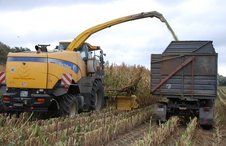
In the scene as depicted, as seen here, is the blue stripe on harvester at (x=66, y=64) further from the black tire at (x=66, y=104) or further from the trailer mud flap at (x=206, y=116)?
the trailer mud flap at (x=206, y=116)

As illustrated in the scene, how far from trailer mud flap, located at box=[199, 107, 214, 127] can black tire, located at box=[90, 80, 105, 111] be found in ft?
11.5

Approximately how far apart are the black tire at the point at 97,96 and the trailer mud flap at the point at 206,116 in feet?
11.5

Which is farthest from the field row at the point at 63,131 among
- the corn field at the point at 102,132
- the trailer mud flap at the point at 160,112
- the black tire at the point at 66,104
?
the trailer mud flap at the point at 160,112

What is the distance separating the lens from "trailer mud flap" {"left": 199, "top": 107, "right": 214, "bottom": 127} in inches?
488

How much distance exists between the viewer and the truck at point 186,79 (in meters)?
12.4

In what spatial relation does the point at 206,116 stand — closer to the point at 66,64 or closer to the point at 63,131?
the point at 66,64

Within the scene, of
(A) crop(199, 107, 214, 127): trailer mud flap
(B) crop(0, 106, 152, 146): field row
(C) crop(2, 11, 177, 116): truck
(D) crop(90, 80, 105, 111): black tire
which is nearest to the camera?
(B) crop(0, 106, 152, 146): field row

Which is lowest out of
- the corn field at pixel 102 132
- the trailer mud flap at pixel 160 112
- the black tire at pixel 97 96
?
the corn field at pixel 102 132

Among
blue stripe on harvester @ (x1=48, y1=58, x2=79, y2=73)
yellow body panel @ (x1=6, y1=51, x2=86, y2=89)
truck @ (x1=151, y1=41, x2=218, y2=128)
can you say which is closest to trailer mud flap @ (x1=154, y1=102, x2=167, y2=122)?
truck @ (x1=151, y1=41, x2=218, y2=128)

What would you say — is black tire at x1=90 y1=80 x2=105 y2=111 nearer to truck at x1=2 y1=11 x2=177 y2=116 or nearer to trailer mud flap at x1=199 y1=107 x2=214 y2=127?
truck at x1=2 y1=11 x2=177 y2=116

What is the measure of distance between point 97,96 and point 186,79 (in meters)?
3.54

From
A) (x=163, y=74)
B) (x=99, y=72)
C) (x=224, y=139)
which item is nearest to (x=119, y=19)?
(x=99, y=72)

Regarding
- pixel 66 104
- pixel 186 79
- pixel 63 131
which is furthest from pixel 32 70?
pixel 186 79

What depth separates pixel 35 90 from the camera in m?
11.5
